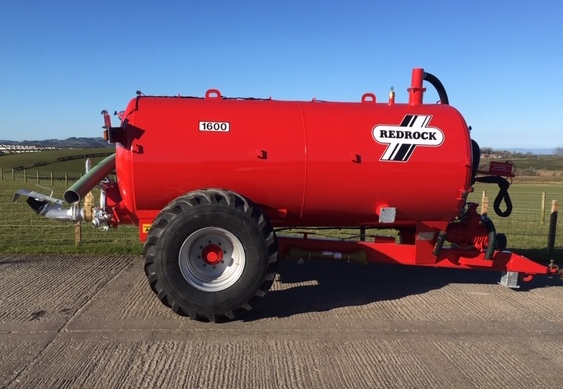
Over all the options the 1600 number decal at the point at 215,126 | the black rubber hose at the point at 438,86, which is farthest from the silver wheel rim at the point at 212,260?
the black rubber hose at the point at 438,86

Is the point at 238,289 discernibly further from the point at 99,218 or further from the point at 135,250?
the point at 135,250

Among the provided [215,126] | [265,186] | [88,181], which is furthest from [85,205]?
[265,186]

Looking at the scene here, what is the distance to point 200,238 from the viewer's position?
526 centimetres

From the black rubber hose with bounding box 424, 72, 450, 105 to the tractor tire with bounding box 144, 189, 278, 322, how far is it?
2825 mm

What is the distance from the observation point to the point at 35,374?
3.84 metres

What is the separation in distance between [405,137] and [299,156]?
1226 millimetres

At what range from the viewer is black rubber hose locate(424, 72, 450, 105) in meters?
6.28

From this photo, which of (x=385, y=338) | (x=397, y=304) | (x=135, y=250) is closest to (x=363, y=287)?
(x=397, y=304)

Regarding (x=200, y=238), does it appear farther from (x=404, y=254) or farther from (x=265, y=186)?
(x=404, y=254)

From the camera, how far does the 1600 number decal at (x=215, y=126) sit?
211 inches

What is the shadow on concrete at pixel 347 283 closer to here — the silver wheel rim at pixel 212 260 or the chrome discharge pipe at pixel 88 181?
→ the silver wheel rim at pixel 212 260

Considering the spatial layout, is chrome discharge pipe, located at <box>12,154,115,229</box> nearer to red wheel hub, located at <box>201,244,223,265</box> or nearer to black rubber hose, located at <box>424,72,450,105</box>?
red wheel hub, located at <box>201,244,223,265</box>

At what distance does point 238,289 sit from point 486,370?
2381mm

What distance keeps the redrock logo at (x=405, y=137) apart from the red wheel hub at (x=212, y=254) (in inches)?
81.1
